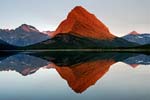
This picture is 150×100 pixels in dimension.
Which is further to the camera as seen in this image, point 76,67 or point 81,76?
point 76,67

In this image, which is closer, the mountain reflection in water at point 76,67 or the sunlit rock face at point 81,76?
the sunlit rock face at point 81,76

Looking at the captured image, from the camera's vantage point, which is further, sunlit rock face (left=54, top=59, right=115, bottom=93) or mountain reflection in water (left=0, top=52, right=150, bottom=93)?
mountain reflection in water (left=0, top=52, right=150, bottom=93)

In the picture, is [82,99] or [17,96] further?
[17,96]

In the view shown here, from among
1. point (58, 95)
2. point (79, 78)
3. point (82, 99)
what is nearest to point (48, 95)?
point (58, 95)

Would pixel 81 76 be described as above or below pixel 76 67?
above

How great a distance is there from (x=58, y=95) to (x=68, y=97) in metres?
1.03

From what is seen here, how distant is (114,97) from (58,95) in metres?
3.66

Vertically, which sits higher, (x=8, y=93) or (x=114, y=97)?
(x=114, y=97)

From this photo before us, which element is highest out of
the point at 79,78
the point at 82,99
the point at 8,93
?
the point at 82,99

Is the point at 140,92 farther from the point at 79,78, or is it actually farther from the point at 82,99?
the point at 79,78

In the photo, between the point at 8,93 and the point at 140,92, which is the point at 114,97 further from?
the point at 8,93

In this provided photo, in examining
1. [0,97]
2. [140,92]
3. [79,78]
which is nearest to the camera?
[0,97]

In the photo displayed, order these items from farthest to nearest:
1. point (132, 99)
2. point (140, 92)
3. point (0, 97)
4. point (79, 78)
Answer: point (79, 78)
point (140, 92)
point (0, 97)
point (132, 99)

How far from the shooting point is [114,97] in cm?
2080
